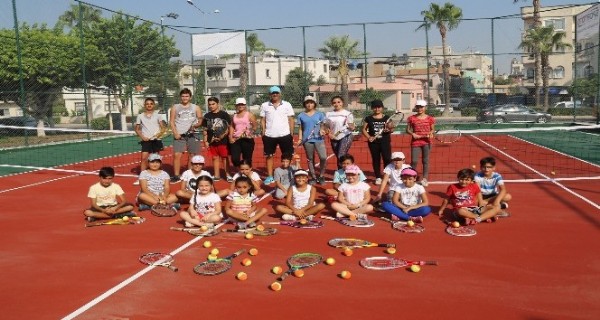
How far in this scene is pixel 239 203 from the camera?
7.85 m

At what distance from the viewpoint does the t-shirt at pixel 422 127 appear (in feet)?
32.8

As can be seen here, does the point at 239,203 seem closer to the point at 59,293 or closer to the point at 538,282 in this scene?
the point at 59,293

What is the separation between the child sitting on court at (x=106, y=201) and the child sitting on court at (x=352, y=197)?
10.5 feet

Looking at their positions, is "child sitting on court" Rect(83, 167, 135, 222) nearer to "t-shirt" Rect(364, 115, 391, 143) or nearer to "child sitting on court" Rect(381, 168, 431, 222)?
"child sitting on court" Rect(381, 168, 431, 222)

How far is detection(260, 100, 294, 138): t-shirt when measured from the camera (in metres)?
10.3

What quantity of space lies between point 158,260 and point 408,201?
3.78 meters

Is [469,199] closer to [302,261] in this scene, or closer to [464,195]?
[464,195]

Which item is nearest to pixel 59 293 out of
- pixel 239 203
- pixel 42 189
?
pixel 239 203

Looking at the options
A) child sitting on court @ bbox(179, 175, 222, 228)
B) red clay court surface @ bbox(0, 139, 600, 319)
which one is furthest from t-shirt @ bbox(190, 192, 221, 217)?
red clay court surface @ bbox(0, 139, 600, 319)

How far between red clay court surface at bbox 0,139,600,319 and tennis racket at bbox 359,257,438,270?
0.35 ft

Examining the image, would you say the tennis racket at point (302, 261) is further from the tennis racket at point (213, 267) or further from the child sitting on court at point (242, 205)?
the child sitting on court at point (242, 205)

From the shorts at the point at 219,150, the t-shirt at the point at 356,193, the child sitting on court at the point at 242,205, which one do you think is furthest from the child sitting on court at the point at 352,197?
the shorts at the point at 219,150

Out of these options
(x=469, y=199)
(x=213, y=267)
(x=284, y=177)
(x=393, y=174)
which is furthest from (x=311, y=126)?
(x=213, y=267)

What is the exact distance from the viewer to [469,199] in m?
7.85
